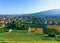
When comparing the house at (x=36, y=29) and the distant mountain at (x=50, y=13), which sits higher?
the distant mountain at (x=50, y=13)

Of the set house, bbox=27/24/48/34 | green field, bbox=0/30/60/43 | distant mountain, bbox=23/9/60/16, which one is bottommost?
green field, bbox=0/30/60/43

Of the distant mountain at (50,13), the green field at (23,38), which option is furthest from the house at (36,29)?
the distant mountain at (50,13)

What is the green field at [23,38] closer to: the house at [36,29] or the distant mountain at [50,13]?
the house at [36,29]

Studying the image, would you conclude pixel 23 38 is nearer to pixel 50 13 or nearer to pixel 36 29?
pixel 36 29

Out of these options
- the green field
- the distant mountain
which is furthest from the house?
the distant mountain

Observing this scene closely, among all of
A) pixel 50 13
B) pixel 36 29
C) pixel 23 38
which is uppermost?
pixel 50 13

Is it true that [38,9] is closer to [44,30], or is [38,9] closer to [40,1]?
[40,1]

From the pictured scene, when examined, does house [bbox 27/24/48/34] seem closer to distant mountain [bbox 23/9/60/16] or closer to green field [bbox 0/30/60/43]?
green field [bbox 0/30/60/43]

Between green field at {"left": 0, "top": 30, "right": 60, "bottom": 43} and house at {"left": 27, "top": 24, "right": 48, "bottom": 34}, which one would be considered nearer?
green field at {"left": 0, "top": 30, "right": 60, "bottom": 43}

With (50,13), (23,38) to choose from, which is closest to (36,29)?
(23,38)
